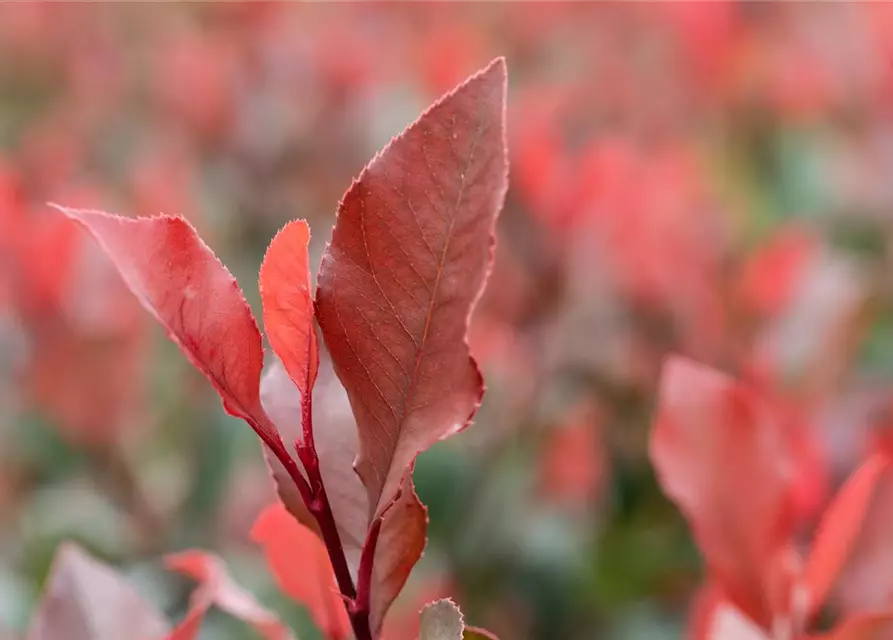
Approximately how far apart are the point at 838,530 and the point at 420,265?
0.75 feet

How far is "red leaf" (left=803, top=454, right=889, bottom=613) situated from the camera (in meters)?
0.38

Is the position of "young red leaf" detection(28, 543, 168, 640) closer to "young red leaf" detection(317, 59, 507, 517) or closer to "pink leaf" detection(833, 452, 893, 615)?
"young red leaf" detection(317, 59, 507, 517)

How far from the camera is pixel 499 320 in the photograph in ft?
3.66

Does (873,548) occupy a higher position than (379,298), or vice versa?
(379,298)

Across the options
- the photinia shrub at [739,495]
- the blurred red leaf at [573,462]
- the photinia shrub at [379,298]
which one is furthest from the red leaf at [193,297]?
the blurred red leaf at [573,462]

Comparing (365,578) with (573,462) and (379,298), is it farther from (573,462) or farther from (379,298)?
(573,462)

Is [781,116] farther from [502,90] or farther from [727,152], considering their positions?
[502,90]

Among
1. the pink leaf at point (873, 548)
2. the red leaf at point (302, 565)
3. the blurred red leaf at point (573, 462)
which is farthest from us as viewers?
the blurred red leaf at point (573, 462)

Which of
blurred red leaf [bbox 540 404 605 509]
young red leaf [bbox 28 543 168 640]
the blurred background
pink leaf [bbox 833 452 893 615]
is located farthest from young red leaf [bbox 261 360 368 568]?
blurred red leaf [bbox 540 404 605 509]

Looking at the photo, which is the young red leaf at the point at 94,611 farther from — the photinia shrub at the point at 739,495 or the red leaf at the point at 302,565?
the photinia shrub at the point at 739,495

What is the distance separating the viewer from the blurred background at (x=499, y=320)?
0.85 metres

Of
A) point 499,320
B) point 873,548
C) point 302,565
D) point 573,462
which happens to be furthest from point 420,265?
point 499,320

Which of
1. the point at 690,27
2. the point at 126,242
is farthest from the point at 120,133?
the point at 126,242

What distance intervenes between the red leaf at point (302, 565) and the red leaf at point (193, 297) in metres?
0.11
